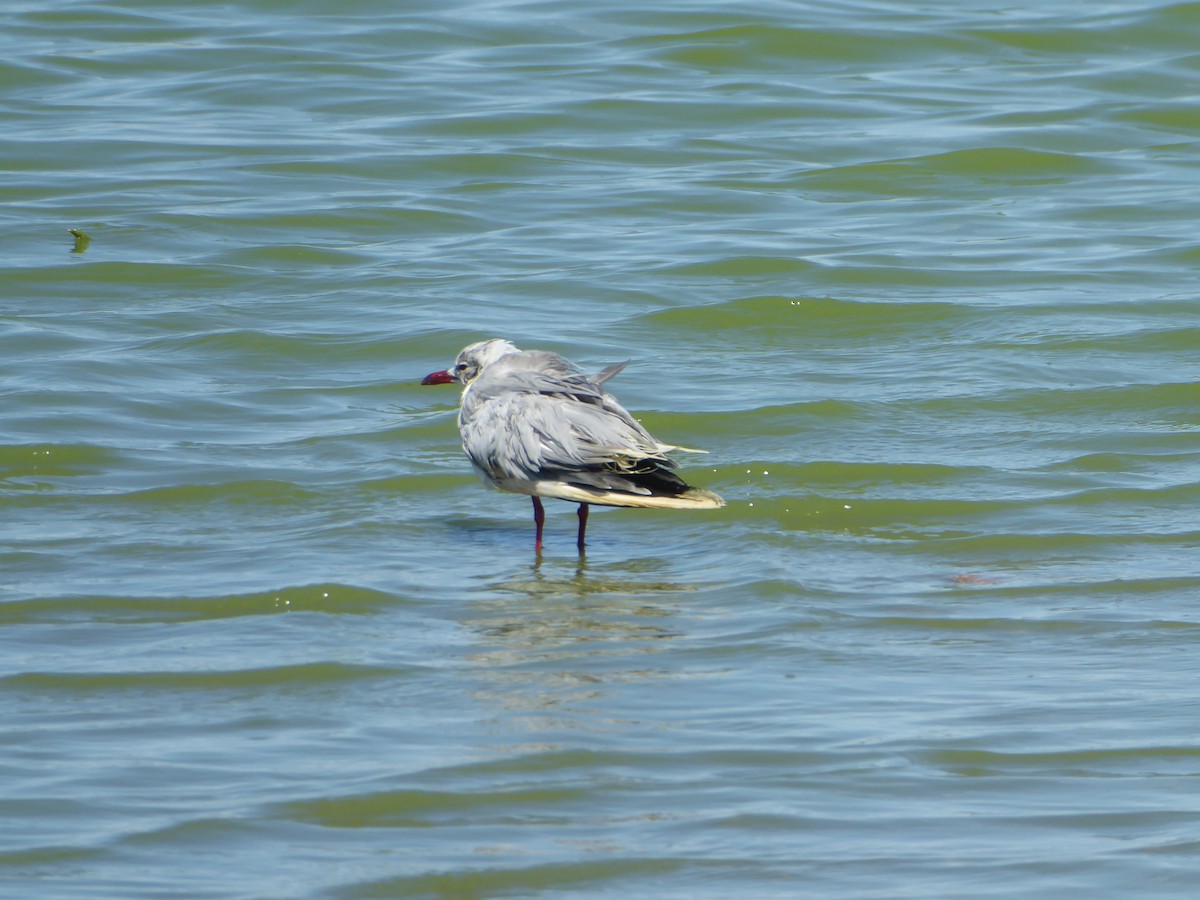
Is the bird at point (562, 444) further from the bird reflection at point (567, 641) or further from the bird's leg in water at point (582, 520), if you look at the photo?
the bird reflection at point (567, 641)

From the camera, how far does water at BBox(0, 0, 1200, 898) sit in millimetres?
4621

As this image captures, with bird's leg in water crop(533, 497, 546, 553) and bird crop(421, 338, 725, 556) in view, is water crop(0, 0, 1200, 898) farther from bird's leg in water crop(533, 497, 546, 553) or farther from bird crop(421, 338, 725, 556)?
bird crop(421, 338, 725, 556)

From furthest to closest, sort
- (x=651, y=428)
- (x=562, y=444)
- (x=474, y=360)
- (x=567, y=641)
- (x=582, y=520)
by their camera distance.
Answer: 1. (x=651, y=428)
2. (x=474, y=360)
3. (x=582, y=520)
4. (x=562, y=444)
5. (x=567, y=641)

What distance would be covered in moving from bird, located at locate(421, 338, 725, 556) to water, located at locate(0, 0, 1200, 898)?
1.01ft

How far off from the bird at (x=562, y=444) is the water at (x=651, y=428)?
307mm

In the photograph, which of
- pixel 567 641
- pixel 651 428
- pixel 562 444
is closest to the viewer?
pixel 567 641

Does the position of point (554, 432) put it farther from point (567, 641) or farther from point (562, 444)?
point (567, 641)

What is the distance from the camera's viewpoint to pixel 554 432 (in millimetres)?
7195

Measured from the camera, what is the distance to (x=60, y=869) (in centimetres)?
434

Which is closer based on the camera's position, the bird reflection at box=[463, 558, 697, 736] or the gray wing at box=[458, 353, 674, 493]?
the bird reflection at box=[463, 558, 697, 736]

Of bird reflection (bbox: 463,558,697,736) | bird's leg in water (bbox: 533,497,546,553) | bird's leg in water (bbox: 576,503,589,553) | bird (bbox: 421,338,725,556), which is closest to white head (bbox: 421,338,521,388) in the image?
bird (bbox: 421,338,725,556)

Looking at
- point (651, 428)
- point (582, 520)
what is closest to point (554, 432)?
point (582, 520)

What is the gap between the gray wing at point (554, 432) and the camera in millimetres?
7082

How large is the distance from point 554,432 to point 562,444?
74 mm
